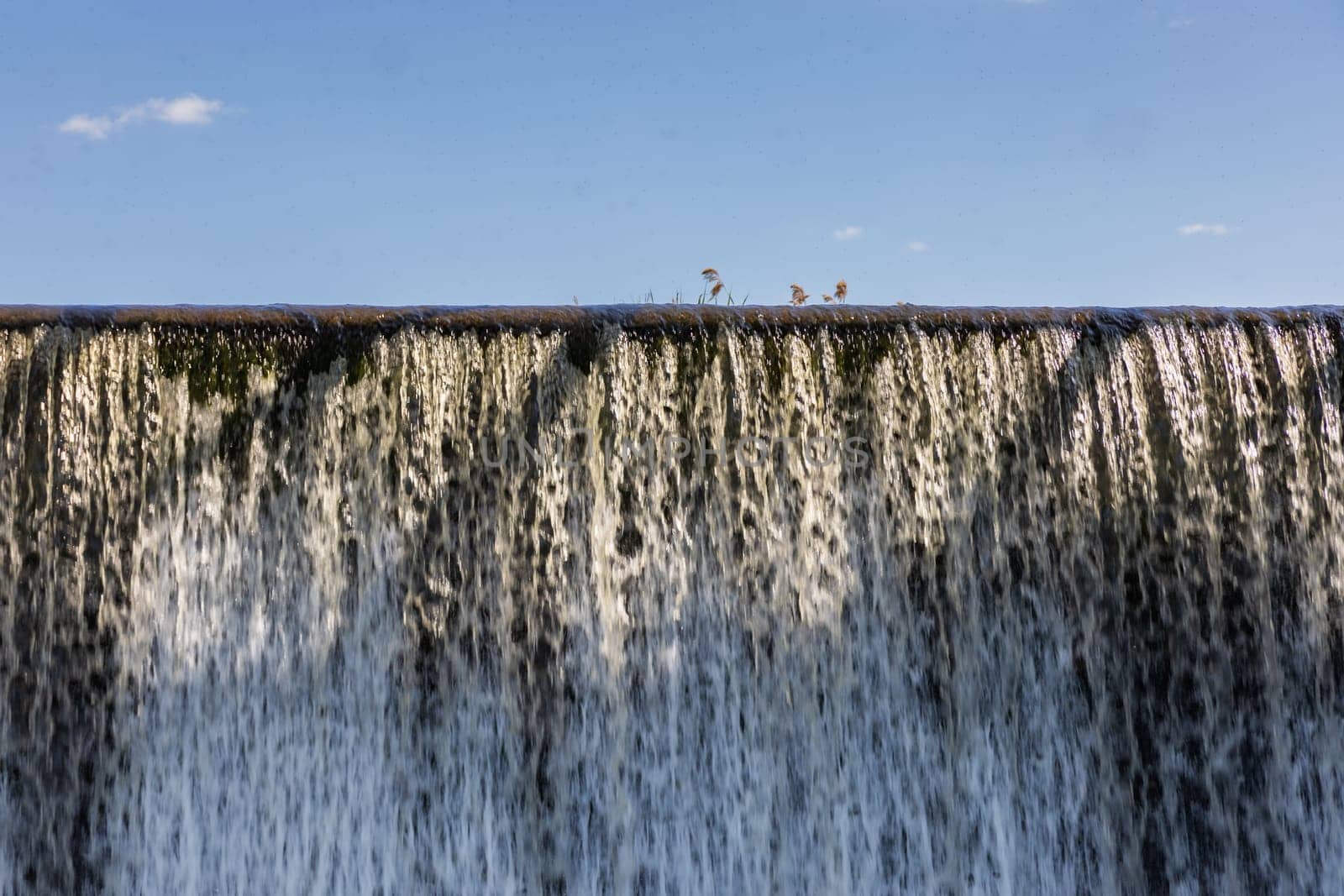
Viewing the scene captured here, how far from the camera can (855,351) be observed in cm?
480

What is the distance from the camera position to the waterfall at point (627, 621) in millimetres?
4277

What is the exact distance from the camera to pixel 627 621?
176 inches

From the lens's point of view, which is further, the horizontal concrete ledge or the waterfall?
the horizontal concrete ledge

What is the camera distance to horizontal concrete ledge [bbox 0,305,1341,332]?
4.44 metres

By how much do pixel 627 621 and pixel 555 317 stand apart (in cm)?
119

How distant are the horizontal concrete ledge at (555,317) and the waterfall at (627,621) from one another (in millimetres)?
19

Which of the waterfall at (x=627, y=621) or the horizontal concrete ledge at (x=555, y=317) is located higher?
the horizontal concrete ledge at (x=555, y=317)

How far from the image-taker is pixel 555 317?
4.61 meters

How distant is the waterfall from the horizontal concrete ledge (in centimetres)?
2

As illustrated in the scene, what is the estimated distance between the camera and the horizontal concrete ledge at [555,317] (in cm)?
444

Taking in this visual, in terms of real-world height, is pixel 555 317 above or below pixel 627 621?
above

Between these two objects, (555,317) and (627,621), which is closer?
(627,621)

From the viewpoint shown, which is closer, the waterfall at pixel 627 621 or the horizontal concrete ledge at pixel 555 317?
the waterfall at pixel 627 621

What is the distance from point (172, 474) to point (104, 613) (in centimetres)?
54
